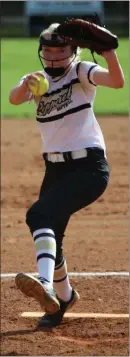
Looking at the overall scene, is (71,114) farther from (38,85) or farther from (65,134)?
(38,85)

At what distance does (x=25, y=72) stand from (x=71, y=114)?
56.0 ft

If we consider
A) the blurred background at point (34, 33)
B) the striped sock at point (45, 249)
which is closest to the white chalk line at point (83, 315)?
the striped sock at point (45, 249)

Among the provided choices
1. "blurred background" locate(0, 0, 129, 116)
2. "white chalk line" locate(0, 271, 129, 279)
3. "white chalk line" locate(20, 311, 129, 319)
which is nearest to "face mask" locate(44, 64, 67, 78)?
"white chalk line" locate(20, 311, 129, 319)

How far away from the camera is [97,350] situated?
19.7 feet

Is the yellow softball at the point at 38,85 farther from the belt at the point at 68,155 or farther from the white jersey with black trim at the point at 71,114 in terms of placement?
the belt at the point at 68,155

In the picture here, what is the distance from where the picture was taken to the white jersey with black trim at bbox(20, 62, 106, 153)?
5855 mm

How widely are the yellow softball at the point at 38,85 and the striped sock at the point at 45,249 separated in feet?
2.91

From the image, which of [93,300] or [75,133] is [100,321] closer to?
[93,300]

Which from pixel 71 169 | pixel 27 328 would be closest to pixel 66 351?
pixel 27 328

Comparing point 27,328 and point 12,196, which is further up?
point 27,328

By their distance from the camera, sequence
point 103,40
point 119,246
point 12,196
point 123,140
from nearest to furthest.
A: point 103,40
point 119,246
point 12,196
point 123,140

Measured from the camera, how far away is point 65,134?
588 cm

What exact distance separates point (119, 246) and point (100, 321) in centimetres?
263

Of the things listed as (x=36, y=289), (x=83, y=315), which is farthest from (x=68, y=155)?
(x=83, y=315)
